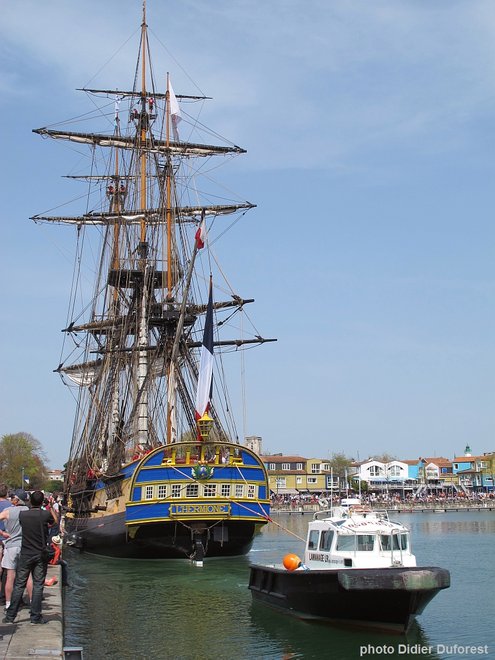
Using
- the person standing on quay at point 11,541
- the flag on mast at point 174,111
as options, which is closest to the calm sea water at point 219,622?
the person standing on quay at point 11,541

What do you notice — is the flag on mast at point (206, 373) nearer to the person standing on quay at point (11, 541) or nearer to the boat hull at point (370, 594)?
the boat hull at point (370, 594)

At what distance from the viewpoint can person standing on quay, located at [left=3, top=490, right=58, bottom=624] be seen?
46.6 ft

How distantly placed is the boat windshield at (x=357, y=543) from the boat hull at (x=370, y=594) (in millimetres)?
1152

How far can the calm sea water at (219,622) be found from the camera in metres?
19.3

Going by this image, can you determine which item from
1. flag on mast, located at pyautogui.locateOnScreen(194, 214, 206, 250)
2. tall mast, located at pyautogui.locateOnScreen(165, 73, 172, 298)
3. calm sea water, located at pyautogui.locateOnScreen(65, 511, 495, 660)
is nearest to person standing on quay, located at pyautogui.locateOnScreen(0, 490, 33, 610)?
calm sea water, located at pyautogui.locateOnScreen(65, 511, 495, 660)

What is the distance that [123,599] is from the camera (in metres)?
27.3

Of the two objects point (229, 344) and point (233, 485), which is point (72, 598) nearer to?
point (233, 485)

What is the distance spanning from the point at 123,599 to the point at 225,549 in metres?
12.5

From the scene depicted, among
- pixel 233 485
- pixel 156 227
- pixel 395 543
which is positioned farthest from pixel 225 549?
pixel 156 227

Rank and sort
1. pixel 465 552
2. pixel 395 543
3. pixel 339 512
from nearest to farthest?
1. pixel 395 543
2. pixel 339 512
3. pixel 465 552

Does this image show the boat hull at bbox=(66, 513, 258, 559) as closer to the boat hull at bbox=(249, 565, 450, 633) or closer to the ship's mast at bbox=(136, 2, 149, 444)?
the ship's mast at bbox=(136, 2, 149, 444)

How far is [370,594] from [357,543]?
6.28 ft

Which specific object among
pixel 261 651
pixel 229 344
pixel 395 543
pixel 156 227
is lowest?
pixel 261 651

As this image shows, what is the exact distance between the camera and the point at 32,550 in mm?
14266
